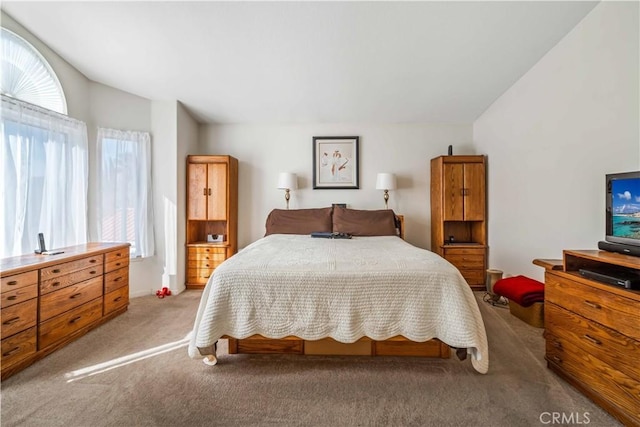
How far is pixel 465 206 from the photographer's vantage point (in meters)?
3.46

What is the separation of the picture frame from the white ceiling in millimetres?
711

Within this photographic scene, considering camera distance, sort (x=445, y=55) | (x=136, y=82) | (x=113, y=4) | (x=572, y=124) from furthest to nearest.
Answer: (x=136, y=82) → (x=445, y=55) → (x=572, y=124) → (x=113, y=4)

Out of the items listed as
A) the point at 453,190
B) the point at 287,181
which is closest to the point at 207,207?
the point at 287,181

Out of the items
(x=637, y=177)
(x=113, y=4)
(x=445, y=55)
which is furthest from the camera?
(x=445, y=55)

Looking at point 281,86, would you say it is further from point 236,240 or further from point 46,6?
point 236,240

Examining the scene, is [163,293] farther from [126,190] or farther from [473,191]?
[473,191]

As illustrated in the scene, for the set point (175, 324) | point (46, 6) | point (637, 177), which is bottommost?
point (175, 324)

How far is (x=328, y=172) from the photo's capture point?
393 cm

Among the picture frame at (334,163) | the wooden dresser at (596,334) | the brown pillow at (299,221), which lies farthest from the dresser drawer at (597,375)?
the picture frame at (334,163)

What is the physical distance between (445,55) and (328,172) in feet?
6.74

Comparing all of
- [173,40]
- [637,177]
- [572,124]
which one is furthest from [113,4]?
[572,124]

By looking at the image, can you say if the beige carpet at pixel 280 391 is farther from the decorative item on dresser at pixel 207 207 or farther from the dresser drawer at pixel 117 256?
the decorative item on dresser at pixel 207 207

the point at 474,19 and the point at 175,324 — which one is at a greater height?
the point at 474,19

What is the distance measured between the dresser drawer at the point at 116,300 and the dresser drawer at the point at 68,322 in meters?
0.08
